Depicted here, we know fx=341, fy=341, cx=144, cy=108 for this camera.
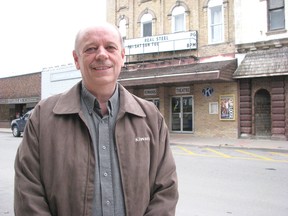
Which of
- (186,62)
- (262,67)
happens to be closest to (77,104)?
(262,67)

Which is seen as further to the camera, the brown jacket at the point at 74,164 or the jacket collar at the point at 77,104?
the jacket collar at the point at 77,104

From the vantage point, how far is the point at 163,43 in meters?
19.4

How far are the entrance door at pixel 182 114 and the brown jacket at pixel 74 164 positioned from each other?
1687 cm

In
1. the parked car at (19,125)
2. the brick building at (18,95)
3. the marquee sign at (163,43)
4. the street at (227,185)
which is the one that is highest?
the marquee sign at (163,43)

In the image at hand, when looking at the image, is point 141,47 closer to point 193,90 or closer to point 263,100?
point 193,90

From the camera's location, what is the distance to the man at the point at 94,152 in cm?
187

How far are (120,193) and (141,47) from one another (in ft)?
61.7

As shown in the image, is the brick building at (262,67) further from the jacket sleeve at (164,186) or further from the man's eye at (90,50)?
the man's eye at (90,50)

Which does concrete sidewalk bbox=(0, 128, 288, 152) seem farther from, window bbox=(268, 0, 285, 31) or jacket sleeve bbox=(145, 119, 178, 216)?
jacket sleeve bbox=(145, 119, 178, 216)

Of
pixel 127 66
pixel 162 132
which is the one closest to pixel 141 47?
pixel 127 66

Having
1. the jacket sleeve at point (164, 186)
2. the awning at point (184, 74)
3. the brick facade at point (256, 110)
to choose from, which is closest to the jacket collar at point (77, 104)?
the jacket sleeve at point (164, 186)

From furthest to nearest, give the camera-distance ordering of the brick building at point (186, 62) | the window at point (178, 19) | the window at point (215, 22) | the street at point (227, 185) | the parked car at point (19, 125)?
1. the parked car at point (19, 125)
2. the window at point (178, 19)
3. the window at point (215, 22)
4. the brick building at point (186, 62)
5. the street at point (227, 185)

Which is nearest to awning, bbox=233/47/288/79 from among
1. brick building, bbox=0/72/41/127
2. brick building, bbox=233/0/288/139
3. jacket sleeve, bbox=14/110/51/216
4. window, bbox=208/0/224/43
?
brick building, bbox=233/0/288/139

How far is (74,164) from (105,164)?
175 millimetres
